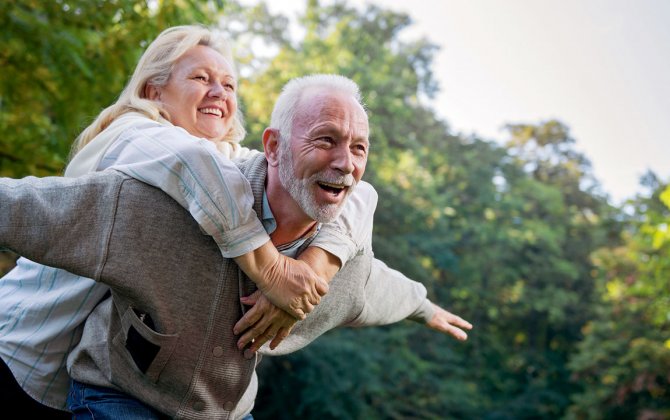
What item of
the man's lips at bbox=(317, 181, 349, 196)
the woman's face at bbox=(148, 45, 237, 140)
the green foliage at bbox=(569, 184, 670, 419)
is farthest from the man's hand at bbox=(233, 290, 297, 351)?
the green foliage at bbox=(569, 184, 670, 419)

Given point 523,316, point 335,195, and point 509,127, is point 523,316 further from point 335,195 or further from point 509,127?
point 335,195

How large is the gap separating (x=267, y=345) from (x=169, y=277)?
1.37 feet

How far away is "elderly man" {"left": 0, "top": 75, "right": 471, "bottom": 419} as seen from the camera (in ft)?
5.90

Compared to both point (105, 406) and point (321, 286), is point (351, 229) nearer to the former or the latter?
point (321, 286)

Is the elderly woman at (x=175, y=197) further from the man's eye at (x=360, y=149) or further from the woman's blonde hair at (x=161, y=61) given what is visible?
the man's eye at (x=360, y=149)

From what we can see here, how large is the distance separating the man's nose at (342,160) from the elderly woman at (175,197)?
23 cm

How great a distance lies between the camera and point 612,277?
18266 mm

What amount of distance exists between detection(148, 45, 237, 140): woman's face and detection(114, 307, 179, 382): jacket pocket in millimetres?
778

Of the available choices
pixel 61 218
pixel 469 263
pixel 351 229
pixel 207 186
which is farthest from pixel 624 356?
pixel 61 218

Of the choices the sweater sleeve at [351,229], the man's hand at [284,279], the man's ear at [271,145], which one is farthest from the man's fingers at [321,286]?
the man's ear at [271,145]

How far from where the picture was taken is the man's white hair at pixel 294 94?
2.01 metres

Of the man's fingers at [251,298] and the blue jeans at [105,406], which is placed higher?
the man's fingers at [251,298]

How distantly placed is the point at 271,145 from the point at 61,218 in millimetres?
614

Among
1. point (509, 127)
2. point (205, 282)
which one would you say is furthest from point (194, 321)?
point (509, 127)
